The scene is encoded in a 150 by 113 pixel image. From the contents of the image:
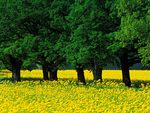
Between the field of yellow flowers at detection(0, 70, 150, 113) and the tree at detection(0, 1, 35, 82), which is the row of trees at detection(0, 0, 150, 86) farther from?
the field of yellow flowers at detection(0, 70, 150, 113)

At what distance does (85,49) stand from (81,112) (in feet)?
53.3

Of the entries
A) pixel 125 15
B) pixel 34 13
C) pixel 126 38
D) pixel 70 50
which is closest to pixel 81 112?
pixel 126 38

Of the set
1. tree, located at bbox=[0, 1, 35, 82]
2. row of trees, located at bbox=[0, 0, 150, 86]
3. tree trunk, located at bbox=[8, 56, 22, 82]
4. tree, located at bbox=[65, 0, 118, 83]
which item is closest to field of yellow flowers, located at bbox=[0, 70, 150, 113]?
row of trees, located at bbox=[0, 0, 150, 86]

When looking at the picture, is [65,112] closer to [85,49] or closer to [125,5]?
[125,5]

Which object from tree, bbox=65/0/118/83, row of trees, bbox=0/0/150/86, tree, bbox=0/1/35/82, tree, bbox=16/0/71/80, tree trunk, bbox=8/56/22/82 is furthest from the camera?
tree trunk, bbox=8/56/22/82

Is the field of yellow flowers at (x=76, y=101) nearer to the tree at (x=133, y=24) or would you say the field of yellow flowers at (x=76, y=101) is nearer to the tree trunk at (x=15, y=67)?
the tree at (x=133, y=24)

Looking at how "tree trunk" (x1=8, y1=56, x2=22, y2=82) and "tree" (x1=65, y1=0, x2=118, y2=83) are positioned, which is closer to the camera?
"tree" (x1=65, y1=0, x2=118, y2=83)

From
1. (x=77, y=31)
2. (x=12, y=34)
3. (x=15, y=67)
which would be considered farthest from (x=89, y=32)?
(x=15, y=67)

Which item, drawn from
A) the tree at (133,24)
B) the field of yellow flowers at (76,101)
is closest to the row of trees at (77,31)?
the tree at (133,24)

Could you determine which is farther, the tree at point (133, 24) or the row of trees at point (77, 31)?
the row of trees at point (77, 31)

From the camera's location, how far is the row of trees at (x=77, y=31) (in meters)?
26.9

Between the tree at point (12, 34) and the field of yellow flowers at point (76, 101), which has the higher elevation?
the tree at point (12, 34)

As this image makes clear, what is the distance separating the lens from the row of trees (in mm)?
26922

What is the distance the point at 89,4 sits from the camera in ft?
102
